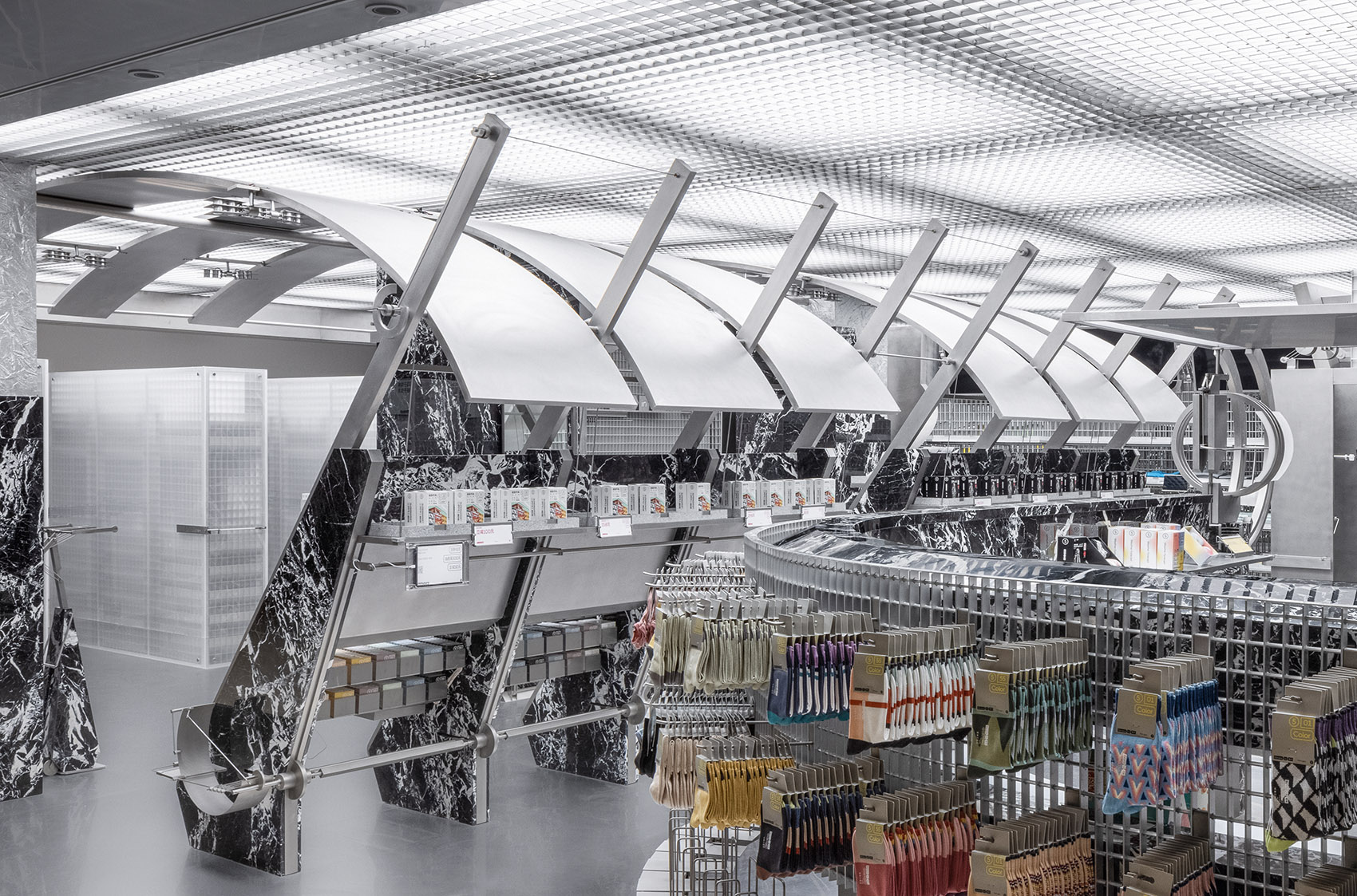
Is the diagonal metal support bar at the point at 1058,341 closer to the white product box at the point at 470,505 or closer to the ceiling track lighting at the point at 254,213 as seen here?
the white product box at the point at 470,505

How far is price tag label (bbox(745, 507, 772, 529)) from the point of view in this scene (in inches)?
261

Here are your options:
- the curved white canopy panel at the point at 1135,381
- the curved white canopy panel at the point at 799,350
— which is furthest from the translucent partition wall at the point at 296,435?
the curved white canopy panel at the point at 1135,381

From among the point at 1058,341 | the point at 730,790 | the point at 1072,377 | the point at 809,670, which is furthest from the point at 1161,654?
the point at 1072,377

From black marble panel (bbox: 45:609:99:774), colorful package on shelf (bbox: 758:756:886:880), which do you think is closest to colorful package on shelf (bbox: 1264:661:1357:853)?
colorful package on shelf (bbox: 758:756:886:880)

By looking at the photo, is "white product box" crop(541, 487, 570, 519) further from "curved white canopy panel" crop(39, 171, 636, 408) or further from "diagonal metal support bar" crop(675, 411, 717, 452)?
"diagonal metal support bar" crop(675, 411, 717, 452)

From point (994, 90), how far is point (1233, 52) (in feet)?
2.66

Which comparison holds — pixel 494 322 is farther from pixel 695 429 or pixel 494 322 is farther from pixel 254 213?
pixel 695 429

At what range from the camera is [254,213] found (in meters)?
5.78

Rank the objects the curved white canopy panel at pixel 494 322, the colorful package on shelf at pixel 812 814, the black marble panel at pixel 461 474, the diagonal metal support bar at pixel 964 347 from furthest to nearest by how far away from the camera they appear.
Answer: the diagonal metal support bar at pixel 964 347
the black marble panel at pixel 461 474
the curved white canopy panel at pixel 494 322
the colorful package on shelf at pixel 812 814

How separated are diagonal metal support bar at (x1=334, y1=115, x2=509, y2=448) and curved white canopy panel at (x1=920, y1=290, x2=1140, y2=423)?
5.61 m

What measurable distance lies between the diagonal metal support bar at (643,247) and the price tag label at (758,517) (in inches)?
62.8

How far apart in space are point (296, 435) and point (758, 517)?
5612mm

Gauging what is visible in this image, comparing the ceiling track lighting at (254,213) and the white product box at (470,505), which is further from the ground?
the ceiling track lighting at (254,213)

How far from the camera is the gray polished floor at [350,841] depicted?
16.8ft
